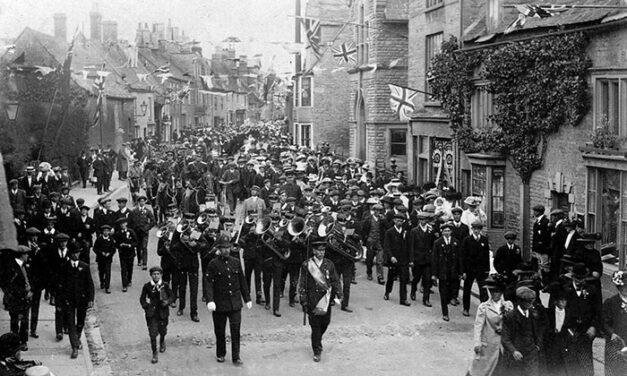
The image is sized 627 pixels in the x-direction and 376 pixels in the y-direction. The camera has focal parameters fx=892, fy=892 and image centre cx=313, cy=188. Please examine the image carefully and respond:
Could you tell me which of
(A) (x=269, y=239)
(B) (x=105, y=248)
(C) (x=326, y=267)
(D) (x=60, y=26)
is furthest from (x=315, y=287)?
(D) (x=60, y=26)

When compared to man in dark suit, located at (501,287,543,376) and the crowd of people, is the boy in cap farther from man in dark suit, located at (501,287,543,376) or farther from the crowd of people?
man in dark suit, located at (501,287,543,376)

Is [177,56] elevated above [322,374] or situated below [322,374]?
above

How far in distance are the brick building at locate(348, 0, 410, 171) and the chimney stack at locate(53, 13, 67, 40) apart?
2230cm

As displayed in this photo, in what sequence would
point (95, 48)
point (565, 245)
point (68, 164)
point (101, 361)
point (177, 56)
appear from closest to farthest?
point (101, 361)
point (565, 245)
point (68, 164)
point (95, 48)
point (177, 56)

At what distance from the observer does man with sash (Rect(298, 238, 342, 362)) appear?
42.6ft

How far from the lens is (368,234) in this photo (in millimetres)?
19031

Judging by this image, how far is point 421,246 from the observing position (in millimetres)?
16812

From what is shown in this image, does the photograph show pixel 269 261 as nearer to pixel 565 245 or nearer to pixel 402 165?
pixel 565 245

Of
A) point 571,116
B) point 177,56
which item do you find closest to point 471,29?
point 571,116

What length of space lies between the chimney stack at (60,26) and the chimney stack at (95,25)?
1315 cm

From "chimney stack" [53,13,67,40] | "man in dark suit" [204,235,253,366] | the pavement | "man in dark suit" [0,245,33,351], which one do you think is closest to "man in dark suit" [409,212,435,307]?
"man in dark suit" [204,235,253,366]

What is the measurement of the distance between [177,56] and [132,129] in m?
29.2

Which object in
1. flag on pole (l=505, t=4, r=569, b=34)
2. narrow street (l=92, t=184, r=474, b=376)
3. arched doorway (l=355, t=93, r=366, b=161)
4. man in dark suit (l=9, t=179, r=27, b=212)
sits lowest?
narrow street (l=92, t=184, r=474, b=376)

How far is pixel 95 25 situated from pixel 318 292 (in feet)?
196
